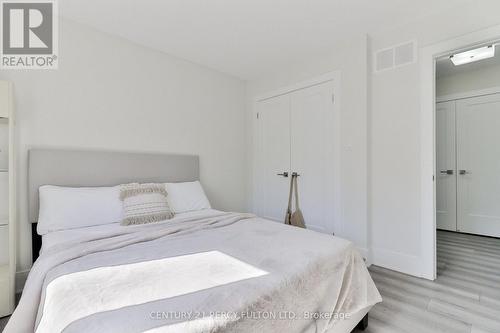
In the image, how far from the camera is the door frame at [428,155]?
90.3 inches

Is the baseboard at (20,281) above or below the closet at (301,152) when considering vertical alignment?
below

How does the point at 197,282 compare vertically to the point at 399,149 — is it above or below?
below

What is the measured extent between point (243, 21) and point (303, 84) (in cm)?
118

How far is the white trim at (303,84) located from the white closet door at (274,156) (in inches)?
2.5

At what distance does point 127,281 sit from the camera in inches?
41.0

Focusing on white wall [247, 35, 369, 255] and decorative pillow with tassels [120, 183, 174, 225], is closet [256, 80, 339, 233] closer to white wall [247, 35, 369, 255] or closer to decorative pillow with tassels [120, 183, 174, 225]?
white wall [247, 35, 369, 255]

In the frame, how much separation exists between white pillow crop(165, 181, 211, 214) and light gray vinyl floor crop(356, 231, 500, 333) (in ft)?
6.13

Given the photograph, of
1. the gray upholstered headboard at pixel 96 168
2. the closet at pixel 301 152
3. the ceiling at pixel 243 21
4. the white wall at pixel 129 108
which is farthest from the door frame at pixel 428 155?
the gray upholstered headboard at pixel 96 168

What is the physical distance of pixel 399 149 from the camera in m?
2.51

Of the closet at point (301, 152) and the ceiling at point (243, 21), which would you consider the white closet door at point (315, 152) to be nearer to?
the closet at point (301, 152)

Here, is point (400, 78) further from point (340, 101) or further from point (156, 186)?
point (156, 186)

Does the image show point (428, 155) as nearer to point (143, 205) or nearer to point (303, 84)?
point (303, 84)

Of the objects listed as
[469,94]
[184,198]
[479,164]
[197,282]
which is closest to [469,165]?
[479,164]

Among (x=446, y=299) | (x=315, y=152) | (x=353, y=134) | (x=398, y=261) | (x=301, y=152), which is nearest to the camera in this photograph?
Result: (x=446, y=299)
